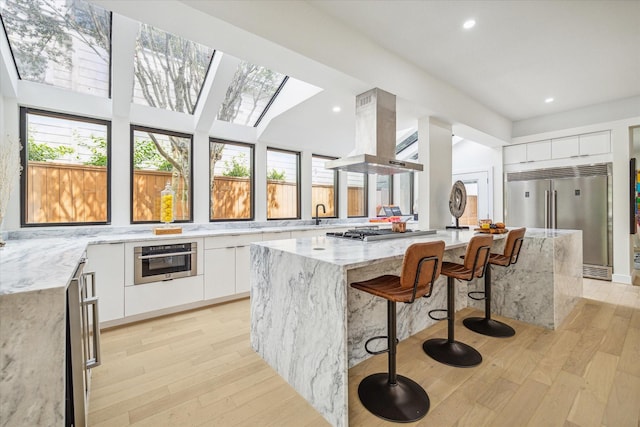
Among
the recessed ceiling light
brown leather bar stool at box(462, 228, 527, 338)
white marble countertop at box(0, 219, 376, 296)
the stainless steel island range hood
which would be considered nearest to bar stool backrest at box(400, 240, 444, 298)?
brown leather bar stool at box(462, 228, 527, 338)

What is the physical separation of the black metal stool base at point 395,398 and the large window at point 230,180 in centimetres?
323

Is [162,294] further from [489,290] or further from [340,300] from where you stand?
[489,290]

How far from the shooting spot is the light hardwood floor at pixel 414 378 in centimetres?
165

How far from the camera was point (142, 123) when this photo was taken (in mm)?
3613

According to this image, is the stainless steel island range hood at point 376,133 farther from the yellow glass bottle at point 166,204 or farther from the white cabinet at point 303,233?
the yellow glass bottle at point 166,204

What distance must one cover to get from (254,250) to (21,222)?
2615 millimetres

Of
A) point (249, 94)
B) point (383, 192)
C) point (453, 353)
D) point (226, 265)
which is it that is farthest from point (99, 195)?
Answer: point (383, 192)

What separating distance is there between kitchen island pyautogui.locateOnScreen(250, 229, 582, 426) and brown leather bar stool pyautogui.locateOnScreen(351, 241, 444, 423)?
150 mm

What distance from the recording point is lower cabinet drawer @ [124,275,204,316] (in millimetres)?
2973

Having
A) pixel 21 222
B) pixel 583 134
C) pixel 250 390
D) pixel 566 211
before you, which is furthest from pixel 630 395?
pixel 21 222

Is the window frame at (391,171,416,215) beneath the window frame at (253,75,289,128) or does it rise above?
beneath

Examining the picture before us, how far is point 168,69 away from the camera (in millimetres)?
3391

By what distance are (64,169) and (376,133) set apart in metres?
3.45

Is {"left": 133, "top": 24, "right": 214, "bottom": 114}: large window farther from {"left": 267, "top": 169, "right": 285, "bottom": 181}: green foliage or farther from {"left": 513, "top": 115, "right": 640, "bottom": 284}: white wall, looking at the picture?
{"left": 513, "top": 115, "right": 640, "bottom": 284}: white wall
